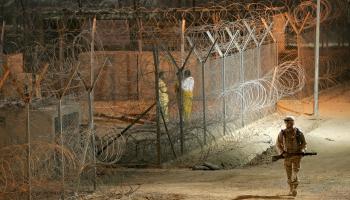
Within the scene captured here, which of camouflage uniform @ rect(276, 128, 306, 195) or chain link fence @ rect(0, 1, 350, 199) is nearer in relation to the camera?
camouflage uniform @ rect(276, 128, 306, 195)

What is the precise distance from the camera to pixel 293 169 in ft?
37.2

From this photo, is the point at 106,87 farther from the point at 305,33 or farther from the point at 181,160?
the point at 305,33

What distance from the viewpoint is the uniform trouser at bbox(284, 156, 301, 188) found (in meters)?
11.2

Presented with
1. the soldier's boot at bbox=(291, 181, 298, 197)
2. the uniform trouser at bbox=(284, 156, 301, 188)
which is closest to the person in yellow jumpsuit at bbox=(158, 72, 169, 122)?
the uniform trouser at bbox=(284, 156, 301, 188)

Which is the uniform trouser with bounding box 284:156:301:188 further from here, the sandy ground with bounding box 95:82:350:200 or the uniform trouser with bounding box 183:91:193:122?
the uniform trouser with bounding box 183:91:193:122

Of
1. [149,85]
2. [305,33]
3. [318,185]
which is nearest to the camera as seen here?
[318,185]

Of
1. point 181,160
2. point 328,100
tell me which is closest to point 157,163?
point 181,160

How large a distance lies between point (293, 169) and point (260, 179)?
1.88 meters

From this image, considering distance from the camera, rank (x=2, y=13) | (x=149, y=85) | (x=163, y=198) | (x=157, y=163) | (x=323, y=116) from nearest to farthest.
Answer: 1. (x=163, y=198)
2. (x=157, y=163)
3. (x=323, y=116)
4. (x=149, y=85)
5. (x=2, y=13)

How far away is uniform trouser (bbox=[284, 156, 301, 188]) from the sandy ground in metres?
0.22

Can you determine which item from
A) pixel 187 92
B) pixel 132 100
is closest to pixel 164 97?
pixel 187 92

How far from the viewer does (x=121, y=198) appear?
11250 millimetres

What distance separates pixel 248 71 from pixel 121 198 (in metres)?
9.20

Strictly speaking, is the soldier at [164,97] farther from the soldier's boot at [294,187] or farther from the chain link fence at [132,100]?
the soldier's boot at [294,187]
